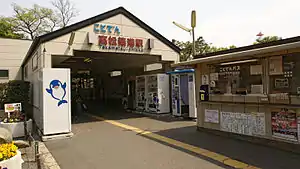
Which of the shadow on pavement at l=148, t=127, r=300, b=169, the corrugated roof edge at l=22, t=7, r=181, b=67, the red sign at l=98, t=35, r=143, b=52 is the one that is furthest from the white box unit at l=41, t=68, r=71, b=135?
the shadow on pavement at l=148, t=127, r=300, b=169

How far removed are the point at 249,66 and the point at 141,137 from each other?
3.79m

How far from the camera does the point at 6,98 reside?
12656 millimetres

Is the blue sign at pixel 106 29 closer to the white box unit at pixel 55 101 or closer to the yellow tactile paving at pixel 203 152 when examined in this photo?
the white box unit at pixel 55 101

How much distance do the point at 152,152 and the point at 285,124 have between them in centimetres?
313

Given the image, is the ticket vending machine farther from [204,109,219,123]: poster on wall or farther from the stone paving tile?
the stone paving tile

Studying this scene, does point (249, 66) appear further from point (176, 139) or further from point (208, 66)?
point (176, 139)

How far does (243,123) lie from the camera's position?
6.17m

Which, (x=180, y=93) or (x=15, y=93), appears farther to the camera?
(x=15, y=93)

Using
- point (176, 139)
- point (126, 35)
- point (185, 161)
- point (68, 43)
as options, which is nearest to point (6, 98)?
point (68, 43)

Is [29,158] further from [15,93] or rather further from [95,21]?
[15,93]

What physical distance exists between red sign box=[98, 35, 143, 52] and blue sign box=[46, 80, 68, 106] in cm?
266

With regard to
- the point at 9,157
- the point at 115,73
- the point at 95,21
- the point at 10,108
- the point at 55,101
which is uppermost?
the point at 95,21

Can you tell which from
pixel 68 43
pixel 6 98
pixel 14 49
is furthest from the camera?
pixel 14 49

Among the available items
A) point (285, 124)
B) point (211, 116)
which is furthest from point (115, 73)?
point (285, 124)
